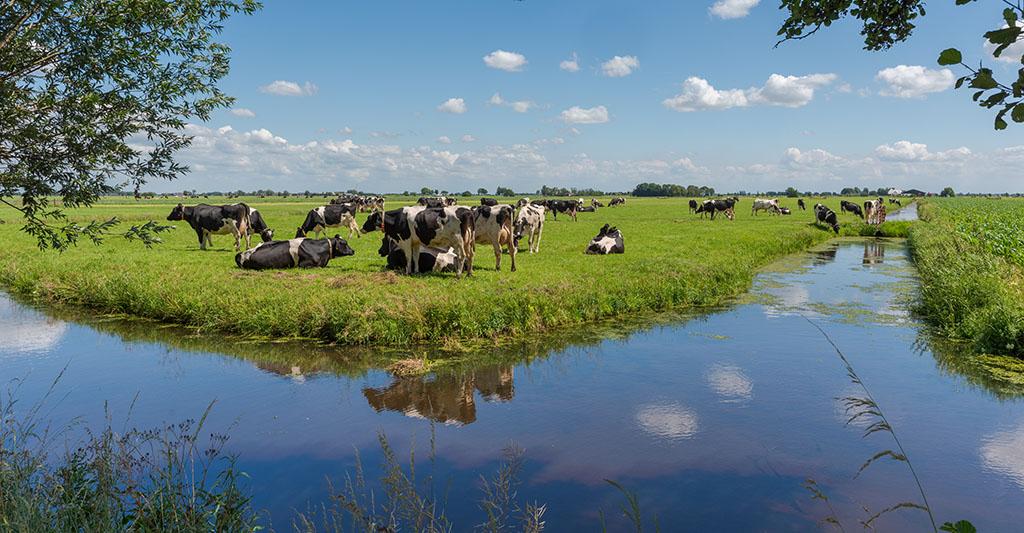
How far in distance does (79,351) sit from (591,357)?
9.96 meters

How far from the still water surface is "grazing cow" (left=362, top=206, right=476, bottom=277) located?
539 cm

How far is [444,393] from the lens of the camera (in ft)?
28.6

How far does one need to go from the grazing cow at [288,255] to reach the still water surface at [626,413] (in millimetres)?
4317

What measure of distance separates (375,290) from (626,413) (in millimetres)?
7253

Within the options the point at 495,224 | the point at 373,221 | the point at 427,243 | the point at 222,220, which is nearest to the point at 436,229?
the point at 427,243

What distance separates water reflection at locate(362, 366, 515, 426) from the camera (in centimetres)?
802

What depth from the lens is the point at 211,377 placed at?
9.73m

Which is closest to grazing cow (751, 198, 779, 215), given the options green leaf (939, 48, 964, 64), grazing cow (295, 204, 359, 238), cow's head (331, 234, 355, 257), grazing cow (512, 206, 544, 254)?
grazing cow (512, 206, 544, 254)

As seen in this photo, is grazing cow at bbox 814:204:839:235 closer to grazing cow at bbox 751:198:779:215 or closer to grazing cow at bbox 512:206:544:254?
grazing cow at bbox 751:198:779:215

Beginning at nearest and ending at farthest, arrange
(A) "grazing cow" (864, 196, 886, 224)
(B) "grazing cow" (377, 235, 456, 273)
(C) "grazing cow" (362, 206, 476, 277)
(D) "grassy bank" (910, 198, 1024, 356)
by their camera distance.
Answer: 1. (D) "grassy bank" (910, 198, 1024, 356)
2. (C) "grazing cow" (362, 206, 476, 277)
3. (B) "grazing cow" (377, 235, 456, 273)
4. (A) "grazing cow" (864, 196, 886, 224)

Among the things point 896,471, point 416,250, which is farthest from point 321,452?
point 416,250

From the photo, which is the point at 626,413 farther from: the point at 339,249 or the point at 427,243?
the point at 339,249

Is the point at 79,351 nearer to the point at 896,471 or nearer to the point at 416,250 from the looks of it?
the point at 416,250

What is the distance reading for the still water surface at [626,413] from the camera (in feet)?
19.0
